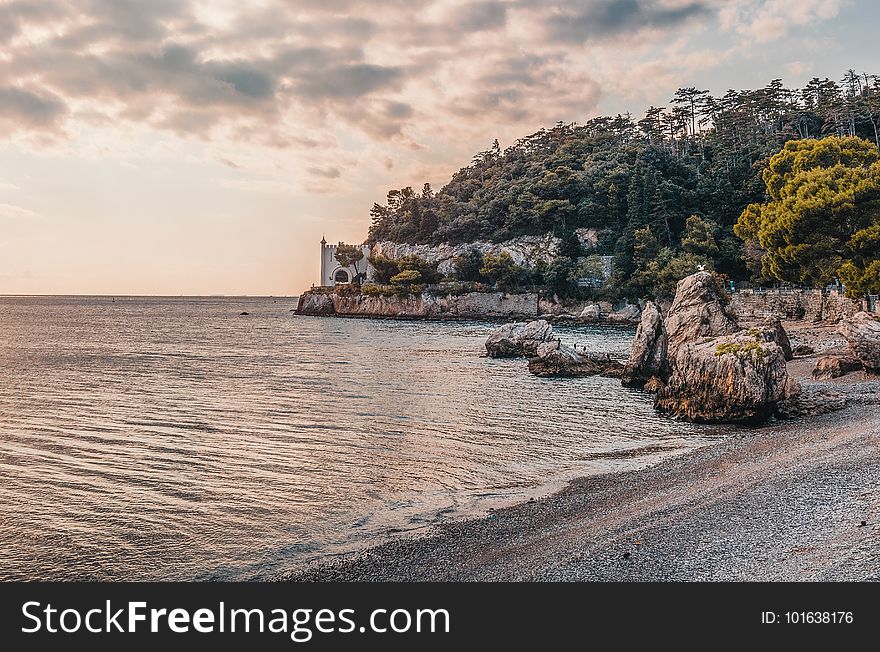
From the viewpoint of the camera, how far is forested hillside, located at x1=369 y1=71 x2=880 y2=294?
97250mm

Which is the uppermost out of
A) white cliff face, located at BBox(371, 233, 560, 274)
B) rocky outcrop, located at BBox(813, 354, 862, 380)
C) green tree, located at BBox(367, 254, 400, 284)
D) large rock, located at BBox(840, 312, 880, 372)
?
white cliff face, located at BBox(371, 233, 560, 274)

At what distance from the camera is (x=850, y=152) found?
51.8m

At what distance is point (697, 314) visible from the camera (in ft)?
94.6

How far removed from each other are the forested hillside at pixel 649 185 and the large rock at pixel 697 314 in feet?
195

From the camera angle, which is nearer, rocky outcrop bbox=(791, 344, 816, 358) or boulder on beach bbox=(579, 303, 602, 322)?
rocky outcrop bbox=(791, 344, 816, 358)

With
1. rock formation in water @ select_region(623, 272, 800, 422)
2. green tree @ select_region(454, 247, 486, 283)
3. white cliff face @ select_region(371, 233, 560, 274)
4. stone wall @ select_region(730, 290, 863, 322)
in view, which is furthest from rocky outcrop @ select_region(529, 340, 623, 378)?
green tree @ select_region(454, 247, 486, 283)

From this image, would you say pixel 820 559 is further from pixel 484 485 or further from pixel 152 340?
pixel 152 340

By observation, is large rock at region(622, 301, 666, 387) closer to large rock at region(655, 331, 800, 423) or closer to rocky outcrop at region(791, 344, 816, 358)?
large rock at region(655, 331, 800, 423)

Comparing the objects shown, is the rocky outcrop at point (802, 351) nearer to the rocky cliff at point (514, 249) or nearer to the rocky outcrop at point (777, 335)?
the rocky outcrop at point (777, 335)

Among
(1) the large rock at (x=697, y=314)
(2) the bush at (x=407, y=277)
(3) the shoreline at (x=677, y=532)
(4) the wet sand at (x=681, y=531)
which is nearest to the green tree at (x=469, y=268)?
(2) the bush at (x=407, y=277)

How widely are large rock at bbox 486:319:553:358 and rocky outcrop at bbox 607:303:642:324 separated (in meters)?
44.7

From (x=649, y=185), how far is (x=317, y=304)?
72.1 m
